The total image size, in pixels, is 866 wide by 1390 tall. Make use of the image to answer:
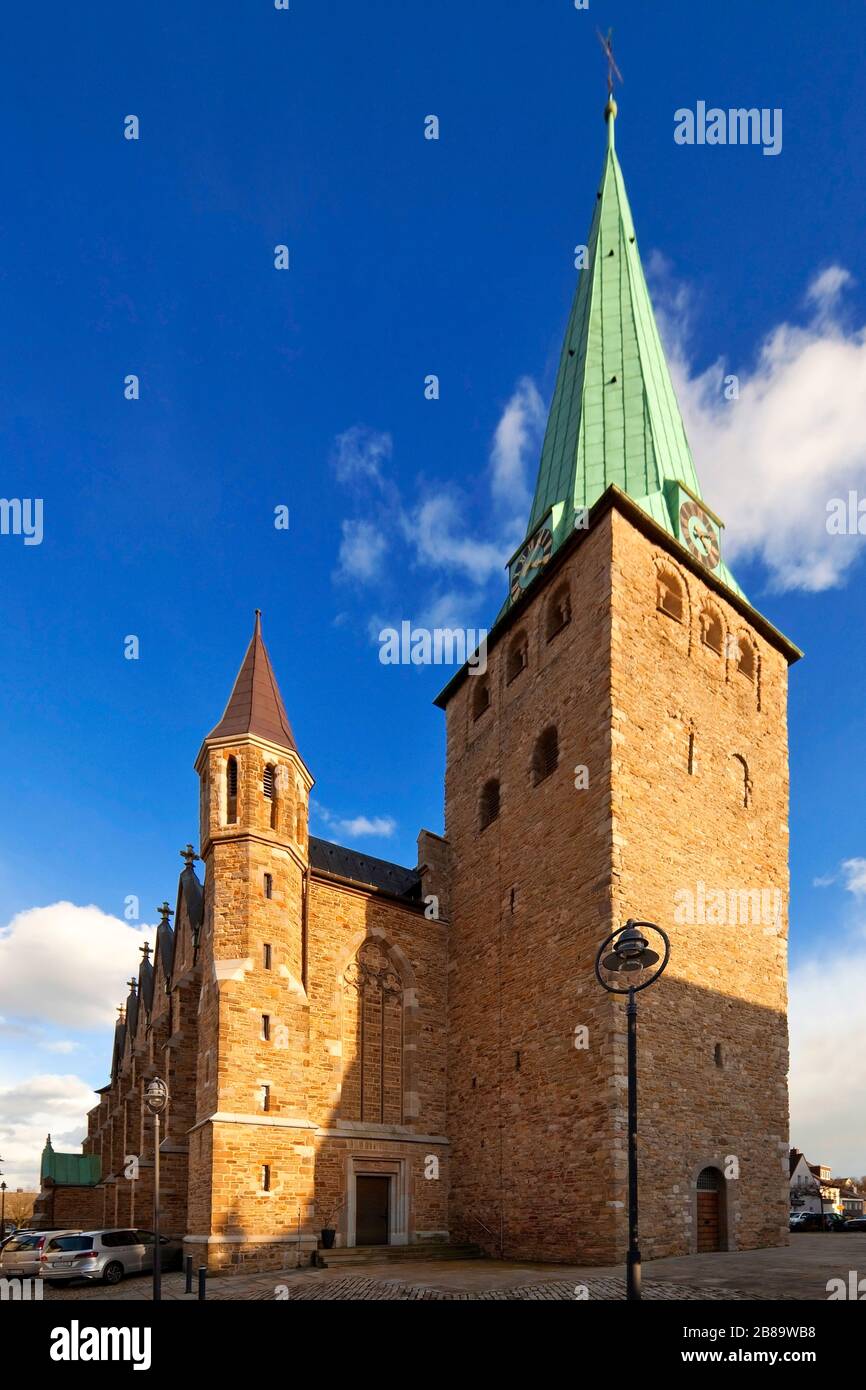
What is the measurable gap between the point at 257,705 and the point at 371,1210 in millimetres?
12983

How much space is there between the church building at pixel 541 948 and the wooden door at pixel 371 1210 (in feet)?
0.22

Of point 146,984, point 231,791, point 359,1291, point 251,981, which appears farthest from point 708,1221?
point 146,984

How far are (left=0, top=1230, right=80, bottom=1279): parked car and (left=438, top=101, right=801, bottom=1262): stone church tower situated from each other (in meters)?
9.90

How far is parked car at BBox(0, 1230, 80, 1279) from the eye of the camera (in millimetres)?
19000

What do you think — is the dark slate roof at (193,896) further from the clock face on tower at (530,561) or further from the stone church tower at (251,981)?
the clock face on tower at (530,561)

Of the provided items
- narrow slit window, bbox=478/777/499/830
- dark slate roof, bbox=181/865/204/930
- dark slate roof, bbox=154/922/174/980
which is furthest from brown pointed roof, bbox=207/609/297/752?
dark slate roof, bbox=154/922/174/980

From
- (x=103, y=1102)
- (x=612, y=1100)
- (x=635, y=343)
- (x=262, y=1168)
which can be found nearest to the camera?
(x=612, y=1100)

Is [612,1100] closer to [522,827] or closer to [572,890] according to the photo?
[572,890]

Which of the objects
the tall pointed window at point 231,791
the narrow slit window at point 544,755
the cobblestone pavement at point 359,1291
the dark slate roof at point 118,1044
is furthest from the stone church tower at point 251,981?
the dark slate roof at point 118,1044

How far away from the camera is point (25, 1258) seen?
19047 mm

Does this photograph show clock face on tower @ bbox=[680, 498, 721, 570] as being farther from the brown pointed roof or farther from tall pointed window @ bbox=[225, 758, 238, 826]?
tall pointed window @ bbox=[225, 758, 238, 826]
